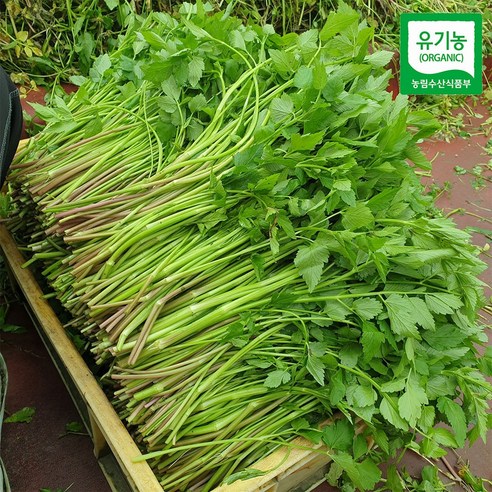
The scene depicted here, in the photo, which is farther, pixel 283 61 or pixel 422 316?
pixel 283 61

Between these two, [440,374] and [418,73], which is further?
[418,73]

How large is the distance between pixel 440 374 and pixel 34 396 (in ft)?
4.93

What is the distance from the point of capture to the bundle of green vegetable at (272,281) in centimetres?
138

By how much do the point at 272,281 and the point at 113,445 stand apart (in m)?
0.61

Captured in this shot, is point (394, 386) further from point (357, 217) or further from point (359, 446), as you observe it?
point (357, 217)

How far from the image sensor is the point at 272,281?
4.74ft

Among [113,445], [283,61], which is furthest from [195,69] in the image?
[113,445]

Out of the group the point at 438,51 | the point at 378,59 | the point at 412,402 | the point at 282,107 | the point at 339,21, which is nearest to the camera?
the point at 412,402

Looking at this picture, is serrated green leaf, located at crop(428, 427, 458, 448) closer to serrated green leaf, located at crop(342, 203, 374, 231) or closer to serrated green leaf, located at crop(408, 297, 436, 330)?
serrated green leaf, located at crop(408, 297, 436, 330)

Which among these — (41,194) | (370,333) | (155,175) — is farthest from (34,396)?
(370,333)

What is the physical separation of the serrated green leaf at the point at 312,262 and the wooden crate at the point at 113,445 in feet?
1.46

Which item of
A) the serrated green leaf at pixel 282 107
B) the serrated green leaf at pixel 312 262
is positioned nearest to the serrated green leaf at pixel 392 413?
the serrated green leaf at pixel 312 262

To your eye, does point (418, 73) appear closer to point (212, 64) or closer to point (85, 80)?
point (212, 64)

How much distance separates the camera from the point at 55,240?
169 cm
